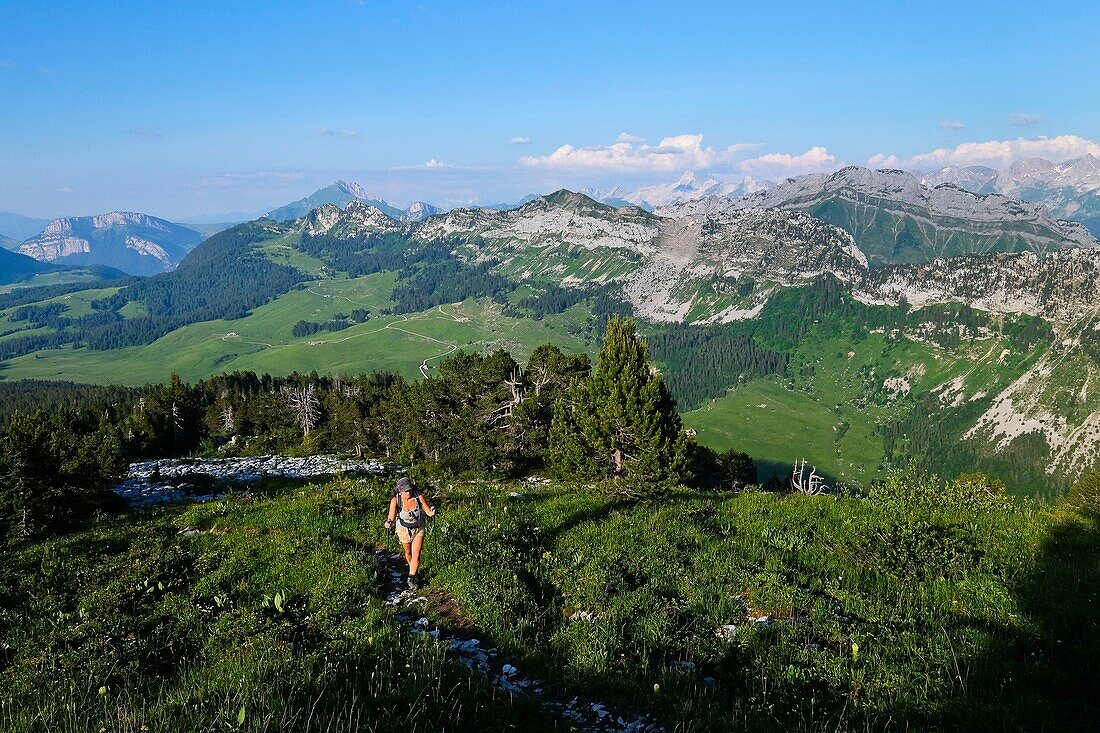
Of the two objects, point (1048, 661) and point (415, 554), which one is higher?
point (1048, 661)

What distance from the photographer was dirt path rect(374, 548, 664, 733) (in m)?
8.33

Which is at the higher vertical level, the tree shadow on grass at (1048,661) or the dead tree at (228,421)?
the tree shadow on grass at (1048,661)

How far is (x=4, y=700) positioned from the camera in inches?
338

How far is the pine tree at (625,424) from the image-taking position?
3912cm

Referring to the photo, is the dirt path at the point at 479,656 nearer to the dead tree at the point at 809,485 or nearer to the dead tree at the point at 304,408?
the dead tree at the point at 809,485

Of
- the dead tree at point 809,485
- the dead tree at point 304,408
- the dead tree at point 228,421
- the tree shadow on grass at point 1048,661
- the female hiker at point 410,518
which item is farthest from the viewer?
the dead tree at point 228,421

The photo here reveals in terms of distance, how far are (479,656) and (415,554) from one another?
4.85m

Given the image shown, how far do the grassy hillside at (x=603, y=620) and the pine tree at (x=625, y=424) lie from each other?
1979cm

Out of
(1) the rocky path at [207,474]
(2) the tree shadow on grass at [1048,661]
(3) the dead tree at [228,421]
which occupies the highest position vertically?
(2) the tree shadow on grass at [1048,661]

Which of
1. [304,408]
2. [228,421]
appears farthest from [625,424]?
[228,421]

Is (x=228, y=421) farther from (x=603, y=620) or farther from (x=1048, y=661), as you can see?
(x=1048, y=661)

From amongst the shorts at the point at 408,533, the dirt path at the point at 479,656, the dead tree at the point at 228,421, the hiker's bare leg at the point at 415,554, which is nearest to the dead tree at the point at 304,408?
the dead tree at the point at 228,421

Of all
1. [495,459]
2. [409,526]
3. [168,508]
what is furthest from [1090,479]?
[168,508]

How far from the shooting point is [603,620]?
1128cm
